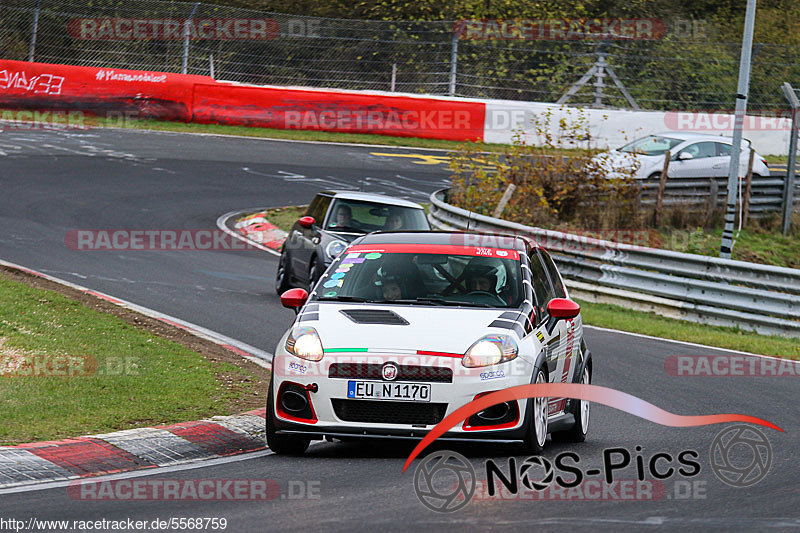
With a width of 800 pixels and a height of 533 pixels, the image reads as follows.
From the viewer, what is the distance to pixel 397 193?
89.1 ft

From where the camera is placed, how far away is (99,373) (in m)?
9.99

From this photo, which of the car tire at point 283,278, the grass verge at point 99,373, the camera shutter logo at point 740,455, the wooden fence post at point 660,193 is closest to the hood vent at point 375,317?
the grass verge at point 99,373

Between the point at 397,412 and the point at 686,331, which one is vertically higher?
the point at 397,412

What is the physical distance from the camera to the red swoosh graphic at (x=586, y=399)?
24.5ft

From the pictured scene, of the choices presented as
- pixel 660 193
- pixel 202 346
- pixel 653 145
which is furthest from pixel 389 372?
pixel 653 145

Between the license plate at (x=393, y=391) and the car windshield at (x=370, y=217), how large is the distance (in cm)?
879

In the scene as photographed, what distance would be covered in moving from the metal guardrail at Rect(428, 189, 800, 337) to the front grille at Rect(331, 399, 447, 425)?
10.7m

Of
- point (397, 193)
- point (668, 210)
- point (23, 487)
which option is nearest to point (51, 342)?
point (23, 487)

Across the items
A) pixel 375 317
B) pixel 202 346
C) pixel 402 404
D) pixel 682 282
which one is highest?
pixel 375 317

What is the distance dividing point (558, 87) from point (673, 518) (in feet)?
97.9

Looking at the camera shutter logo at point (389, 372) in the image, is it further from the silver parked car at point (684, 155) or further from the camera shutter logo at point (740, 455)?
the silver parked car at point (684, 155)

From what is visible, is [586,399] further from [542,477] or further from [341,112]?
[341,112]

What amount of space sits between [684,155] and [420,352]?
777 inches

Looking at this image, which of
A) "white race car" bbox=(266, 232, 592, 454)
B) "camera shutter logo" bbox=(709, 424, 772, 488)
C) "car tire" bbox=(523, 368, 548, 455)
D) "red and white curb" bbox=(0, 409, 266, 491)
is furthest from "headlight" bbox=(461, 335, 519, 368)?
"red and white curb" bbox=(0, 409, 266, 491)
